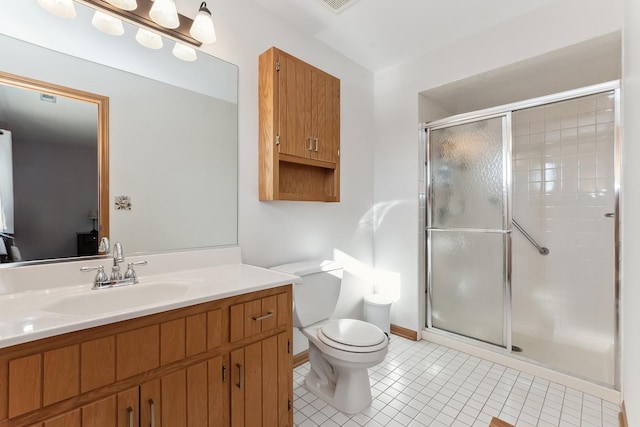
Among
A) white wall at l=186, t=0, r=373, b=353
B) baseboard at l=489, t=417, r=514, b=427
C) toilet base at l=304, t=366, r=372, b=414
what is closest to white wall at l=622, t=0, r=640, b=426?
baseboard at l=489, t=417, r=514, b=427

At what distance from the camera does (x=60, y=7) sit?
1.25m

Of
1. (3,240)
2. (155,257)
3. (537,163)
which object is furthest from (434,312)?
(3,240)

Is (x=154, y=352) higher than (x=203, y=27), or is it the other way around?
(x=203, y=27)

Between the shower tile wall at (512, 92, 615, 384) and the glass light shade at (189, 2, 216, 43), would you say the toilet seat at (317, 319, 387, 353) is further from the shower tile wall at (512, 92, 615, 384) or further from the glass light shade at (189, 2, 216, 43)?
the glass light shade at (189, 2, 216, 43)

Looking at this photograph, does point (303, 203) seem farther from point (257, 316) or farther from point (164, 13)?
point (164, 13)

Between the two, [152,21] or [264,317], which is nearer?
[264,317]

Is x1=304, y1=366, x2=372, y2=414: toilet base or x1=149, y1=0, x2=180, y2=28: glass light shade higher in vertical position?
x1=149, y1=0, x2=180, y2=28: glass light shade

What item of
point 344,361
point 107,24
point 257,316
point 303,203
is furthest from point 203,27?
point 344,361

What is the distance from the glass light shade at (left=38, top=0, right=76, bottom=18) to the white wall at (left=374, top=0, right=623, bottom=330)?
229 cm

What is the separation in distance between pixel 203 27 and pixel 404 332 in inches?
108

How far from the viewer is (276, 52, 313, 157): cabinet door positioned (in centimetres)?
186

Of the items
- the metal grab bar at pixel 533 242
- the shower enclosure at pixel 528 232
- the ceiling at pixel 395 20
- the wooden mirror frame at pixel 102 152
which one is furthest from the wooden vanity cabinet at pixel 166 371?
the metal grab bar at pixel 533 242

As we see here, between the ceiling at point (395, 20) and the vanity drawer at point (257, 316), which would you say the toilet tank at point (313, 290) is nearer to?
the vanity drawer at point (257, 316)

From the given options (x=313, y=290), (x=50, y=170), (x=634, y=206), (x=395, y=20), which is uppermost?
(x=395, y=20)
